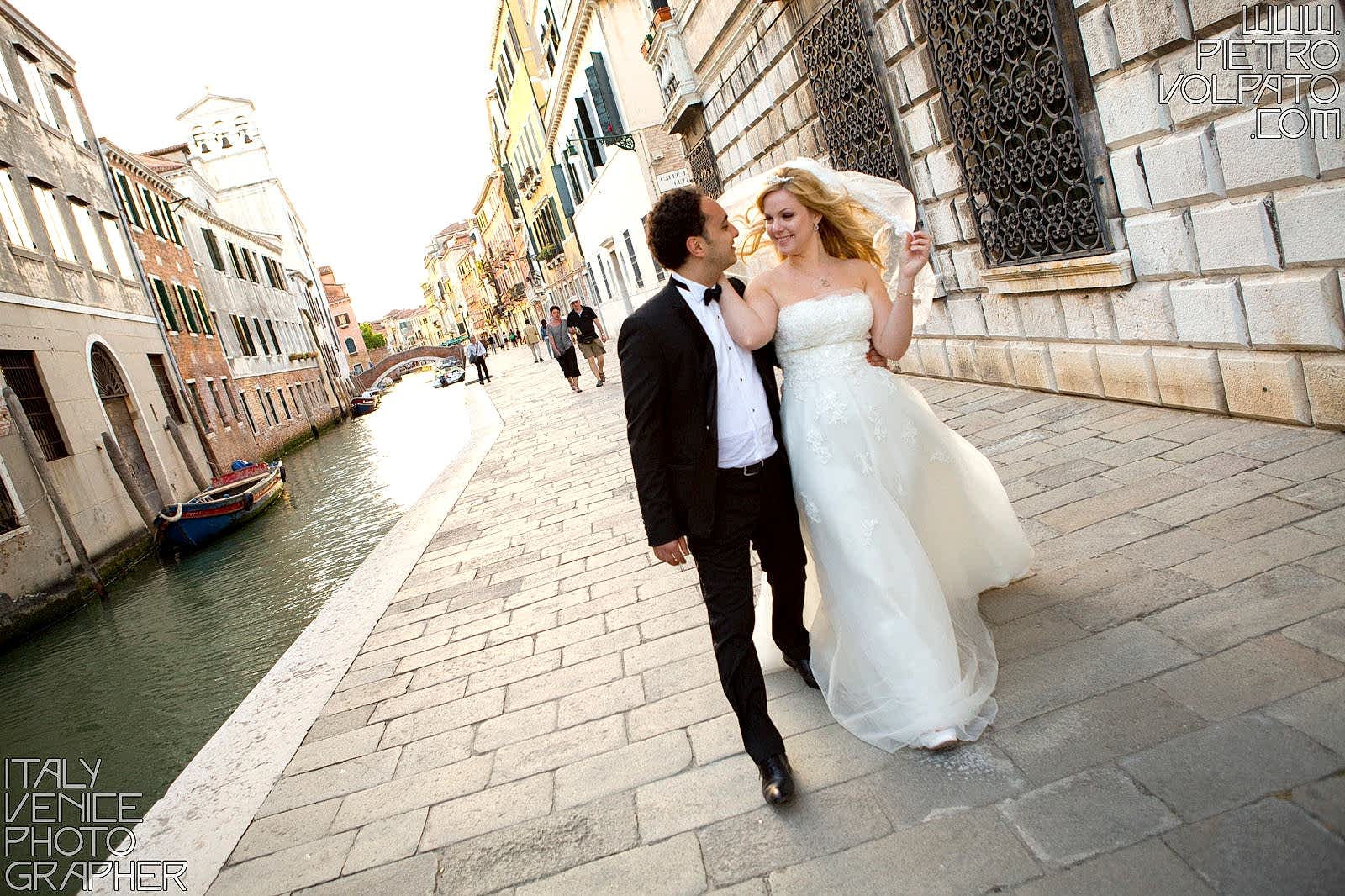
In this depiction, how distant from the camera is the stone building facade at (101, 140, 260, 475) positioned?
75.1 feet

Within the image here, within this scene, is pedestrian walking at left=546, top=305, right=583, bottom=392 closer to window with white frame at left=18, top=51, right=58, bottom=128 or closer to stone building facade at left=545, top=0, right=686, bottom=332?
stone building facade at left=545, top=0, right=686, bottom=332

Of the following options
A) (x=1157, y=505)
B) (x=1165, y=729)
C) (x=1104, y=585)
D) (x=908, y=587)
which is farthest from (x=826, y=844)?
(x=1157, y=505)

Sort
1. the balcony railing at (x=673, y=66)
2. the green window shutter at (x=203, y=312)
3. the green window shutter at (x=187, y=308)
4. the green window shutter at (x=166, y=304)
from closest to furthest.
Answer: the balcony railing at (x=673, y=66), the green window shutter at (x=166, y=304), the green window shutter at (x=187, y=308), the green window shutter at (x=203, y=312)

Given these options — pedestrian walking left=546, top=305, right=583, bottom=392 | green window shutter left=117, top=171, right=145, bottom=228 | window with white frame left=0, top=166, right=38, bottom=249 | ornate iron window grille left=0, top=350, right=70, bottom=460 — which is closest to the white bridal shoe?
ornate iron window grille left=0, top=350, right=70, bottom=460

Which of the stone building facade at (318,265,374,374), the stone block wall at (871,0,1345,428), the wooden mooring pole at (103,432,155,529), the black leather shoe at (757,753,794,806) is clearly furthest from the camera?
the stone building facade at (318,265,374,374)

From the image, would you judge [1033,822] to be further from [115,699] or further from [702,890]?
[115,699]

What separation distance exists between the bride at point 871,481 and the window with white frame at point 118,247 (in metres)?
21.8

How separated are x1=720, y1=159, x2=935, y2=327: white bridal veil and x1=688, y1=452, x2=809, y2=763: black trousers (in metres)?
0.95

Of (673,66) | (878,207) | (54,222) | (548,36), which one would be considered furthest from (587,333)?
(878,207)

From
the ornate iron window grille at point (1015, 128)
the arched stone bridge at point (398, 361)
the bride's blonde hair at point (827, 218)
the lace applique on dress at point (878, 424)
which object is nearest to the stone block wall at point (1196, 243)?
the ornate iron window grille at point (1015, 128)

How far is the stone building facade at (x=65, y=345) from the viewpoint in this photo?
1250cm

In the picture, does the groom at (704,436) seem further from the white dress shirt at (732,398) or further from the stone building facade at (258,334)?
the stone building facade at (258,334)

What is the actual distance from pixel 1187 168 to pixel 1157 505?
1.85 metres

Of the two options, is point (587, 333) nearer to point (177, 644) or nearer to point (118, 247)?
point (177, 644)
